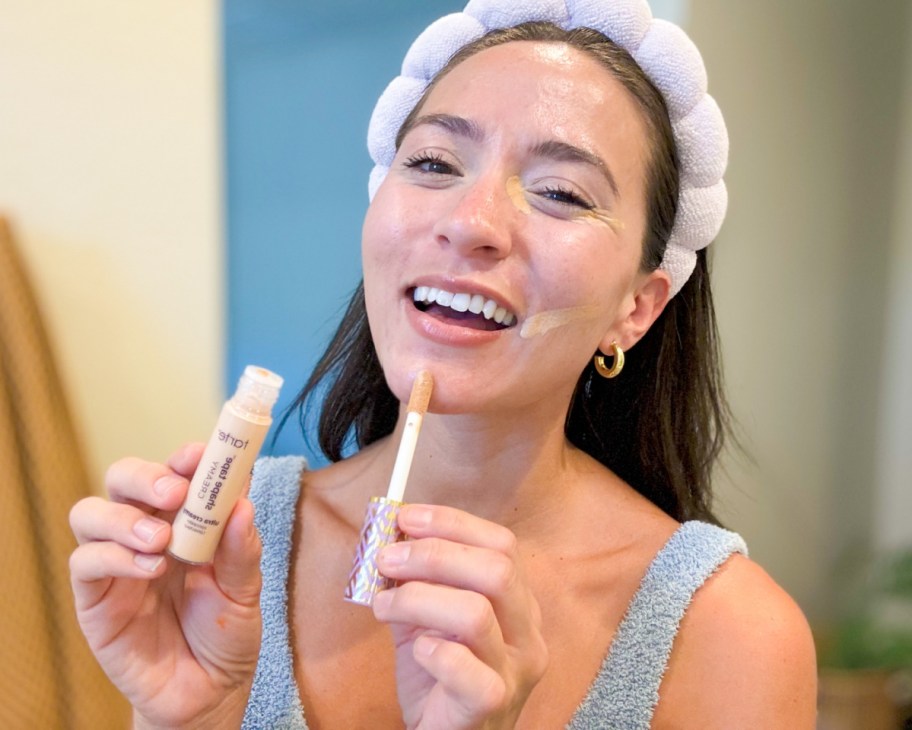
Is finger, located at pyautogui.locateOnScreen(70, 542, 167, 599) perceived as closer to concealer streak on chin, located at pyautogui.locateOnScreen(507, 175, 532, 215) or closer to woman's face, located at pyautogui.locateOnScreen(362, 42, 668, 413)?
woman's face, located at pyautogui.locateOnScreen(362, 42, 668, 413)

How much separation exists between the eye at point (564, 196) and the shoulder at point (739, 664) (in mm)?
431

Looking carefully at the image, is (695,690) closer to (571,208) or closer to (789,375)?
(571,208)

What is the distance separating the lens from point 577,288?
685mm

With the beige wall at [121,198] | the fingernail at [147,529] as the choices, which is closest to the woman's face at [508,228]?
the fingernail at [147,529]

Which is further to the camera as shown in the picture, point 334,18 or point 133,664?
point 334,18

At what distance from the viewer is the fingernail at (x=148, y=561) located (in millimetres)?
517

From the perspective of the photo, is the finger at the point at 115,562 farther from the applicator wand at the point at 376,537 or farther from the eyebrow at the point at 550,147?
the eyebrow at the point at 550,147

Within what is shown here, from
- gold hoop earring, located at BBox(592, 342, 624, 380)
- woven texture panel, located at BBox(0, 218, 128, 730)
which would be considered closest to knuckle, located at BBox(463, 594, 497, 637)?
gold hoop earring, located at BBox(592, 342, 624, 380)

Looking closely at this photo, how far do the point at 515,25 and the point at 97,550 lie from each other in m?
0.66

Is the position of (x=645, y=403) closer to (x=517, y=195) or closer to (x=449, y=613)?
(x=517, y=195)

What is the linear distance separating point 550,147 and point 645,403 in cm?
41

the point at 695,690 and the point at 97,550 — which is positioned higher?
the point at 97,550

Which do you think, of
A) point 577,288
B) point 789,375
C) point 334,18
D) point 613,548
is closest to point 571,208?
point 577,288

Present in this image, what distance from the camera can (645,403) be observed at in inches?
37.8
